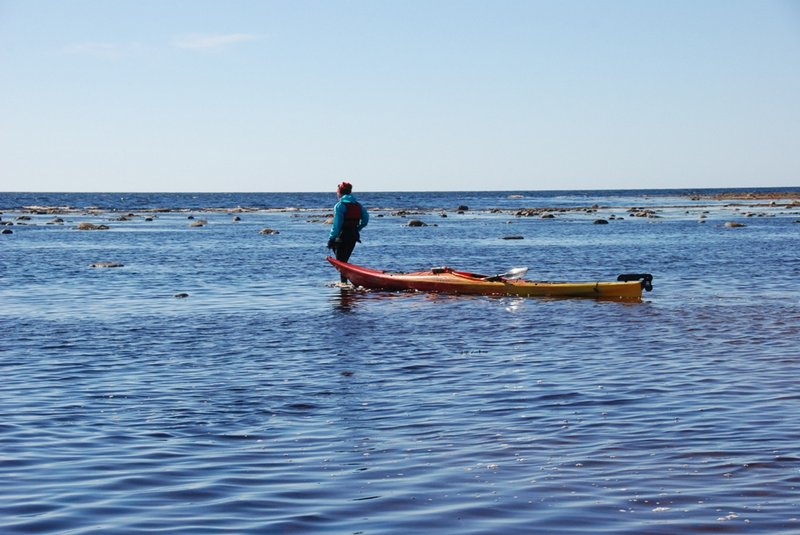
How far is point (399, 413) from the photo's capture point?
10.6 m

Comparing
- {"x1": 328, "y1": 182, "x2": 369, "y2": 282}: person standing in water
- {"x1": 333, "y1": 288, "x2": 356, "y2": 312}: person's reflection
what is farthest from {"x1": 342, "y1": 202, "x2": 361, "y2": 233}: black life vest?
{"x1": 333, "y1": 288, "x2": 356, "y2": 312}: person's reflection

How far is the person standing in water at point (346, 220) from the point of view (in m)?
24.7

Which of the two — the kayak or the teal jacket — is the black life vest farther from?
the kayak

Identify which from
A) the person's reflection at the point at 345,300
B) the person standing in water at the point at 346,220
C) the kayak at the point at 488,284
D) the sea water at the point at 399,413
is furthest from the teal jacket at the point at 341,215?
the sea water at the point at 399,413

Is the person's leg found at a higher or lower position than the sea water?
higher

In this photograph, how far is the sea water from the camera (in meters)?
7.25

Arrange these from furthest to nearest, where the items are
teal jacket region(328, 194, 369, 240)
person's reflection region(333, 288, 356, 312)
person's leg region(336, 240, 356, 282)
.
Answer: person's leg region(336, 240, 356, 282) → teal jacket region(328, 194, 369, 240) → person's reflection region(333, 288, 356, 312)

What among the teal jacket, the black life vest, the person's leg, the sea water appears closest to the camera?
the sea water

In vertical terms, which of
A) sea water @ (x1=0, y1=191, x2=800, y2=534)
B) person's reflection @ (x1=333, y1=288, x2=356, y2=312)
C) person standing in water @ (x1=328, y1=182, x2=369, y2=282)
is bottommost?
person's reflection @ (x1=333, y1=288, x2=356, y2=312)

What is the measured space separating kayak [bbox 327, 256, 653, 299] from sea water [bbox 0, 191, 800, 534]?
1.34 ft

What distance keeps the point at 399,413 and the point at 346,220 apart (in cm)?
1478

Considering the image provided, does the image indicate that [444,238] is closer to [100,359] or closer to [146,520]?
[100,359]

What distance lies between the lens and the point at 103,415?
10.6m

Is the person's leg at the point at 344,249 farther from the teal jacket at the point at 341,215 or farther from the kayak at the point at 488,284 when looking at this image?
the teal jacket at the point at 341,215
